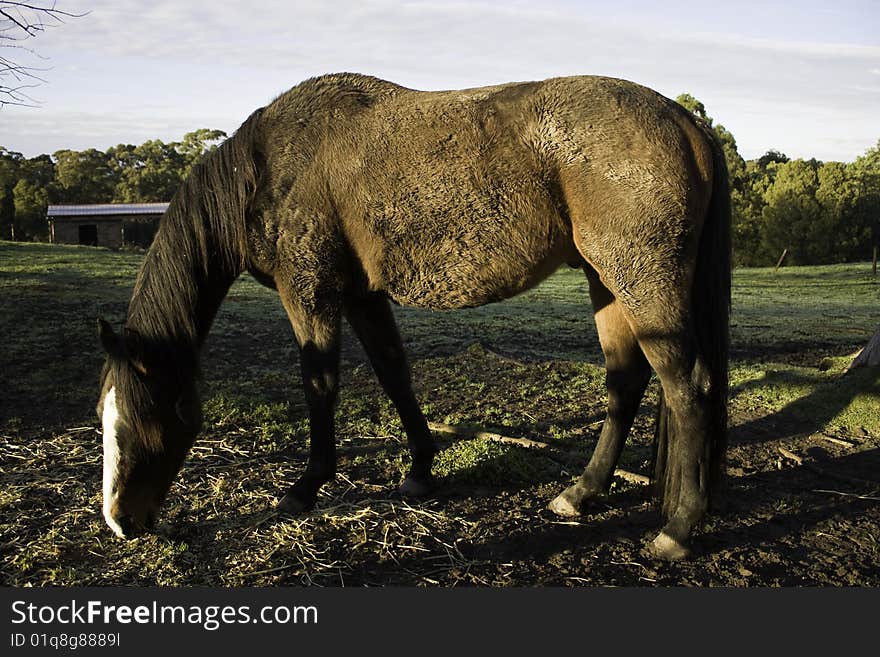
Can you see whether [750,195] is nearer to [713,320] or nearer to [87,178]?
[713,320]

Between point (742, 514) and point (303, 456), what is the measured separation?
3.09 metres

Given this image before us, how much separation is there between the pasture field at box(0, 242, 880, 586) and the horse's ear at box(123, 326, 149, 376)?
98 centimetres

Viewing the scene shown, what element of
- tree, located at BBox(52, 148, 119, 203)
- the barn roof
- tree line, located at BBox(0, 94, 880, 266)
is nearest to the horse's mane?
tree line, located at BBox(0, 94, 880, 266)

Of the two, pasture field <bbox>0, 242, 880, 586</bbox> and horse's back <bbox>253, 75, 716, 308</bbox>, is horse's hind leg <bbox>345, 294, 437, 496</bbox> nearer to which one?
pasture field <bbox>0, 242, 880, 586</bbox>

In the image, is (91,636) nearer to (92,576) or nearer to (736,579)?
(92,576)

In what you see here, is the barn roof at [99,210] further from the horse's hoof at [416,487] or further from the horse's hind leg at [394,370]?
the horse's hoof at [416,487]

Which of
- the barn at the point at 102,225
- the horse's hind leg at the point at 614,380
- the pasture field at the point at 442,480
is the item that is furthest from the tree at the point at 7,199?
the horse's hind leg at the point at 614,380

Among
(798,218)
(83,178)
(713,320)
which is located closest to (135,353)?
(713,320)

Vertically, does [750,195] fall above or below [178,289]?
above

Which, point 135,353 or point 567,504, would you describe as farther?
point 567,504

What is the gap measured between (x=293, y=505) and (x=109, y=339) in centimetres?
145

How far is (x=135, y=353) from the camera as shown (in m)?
3.71

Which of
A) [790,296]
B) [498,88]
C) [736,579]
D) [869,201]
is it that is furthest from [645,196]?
[869,201]

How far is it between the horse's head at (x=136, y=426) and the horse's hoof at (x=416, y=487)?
Result: 1446 millimetres
